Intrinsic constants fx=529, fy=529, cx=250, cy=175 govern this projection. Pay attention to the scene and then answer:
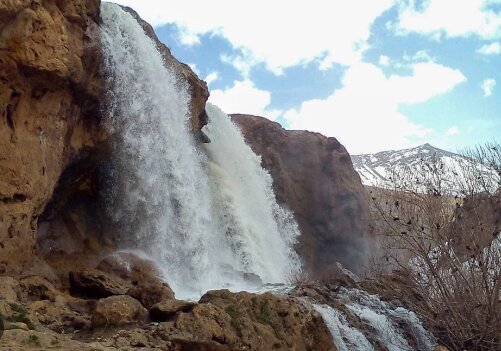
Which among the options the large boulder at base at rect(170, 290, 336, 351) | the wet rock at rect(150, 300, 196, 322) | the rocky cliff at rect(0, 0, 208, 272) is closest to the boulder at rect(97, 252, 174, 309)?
the rocky cliff at rect(0, 0, 208, 272)

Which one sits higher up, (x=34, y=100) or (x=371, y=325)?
(x=34, y=100)

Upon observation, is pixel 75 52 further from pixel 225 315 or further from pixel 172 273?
pixel 225 315

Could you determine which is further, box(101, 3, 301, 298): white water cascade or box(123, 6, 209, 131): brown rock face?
box(123, 6, 209, 131): brown rock face

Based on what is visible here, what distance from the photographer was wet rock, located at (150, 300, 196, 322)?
9.52m

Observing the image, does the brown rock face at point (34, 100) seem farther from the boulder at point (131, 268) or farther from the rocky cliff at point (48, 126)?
the boulder at point (131, 268)

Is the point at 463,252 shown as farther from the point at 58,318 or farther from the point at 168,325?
the point at 58,318

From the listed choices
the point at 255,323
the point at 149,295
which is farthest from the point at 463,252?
the point at 149,295

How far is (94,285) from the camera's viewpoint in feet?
42.4

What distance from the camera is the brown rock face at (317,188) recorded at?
3412 centimetres

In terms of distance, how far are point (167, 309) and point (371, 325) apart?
6.04m

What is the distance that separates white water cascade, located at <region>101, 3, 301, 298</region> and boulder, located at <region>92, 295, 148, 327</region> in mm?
6233

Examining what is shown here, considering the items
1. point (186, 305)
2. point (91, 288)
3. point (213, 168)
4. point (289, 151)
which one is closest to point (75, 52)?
point (91, 288)

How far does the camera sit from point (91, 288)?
13.0 m

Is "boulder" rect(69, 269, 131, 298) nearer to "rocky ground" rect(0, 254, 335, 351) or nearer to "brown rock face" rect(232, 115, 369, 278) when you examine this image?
"rocky ground" rect(0, 254, 335, 351)
